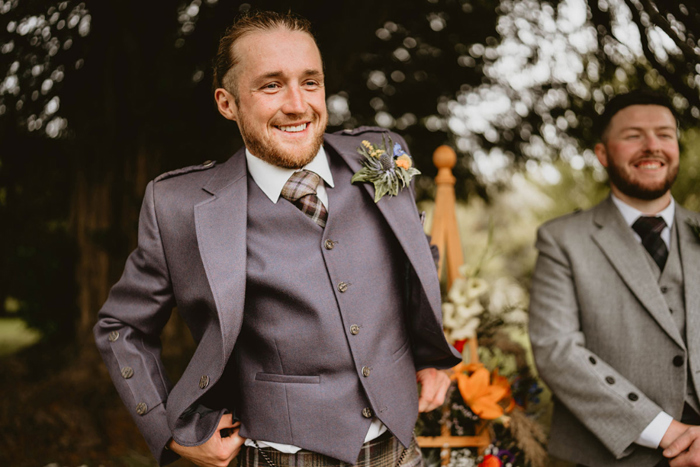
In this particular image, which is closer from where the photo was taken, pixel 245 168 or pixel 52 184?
pixel 245 168

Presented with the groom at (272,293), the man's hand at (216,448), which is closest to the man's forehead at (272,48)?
the groom at (272,293)

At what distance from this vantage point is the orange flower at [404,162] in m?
1.81

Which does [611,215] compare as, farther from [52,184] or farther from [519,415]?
[52,184]

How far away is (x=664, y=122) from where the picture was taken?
2346 mm

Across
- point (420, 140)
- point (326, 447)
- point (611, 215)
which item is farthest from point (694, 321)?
point (420, 140)

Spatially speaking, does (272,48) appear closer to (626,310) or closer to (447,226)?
(447,226)

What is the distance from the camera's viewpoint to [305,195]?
5.55ft

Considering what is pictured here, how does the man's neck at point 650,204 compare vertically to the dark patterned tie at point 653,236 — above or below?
above

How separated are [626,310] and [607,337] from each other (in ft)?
0.49

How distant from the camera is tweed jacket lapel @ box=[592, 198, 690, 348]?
222 centimetres

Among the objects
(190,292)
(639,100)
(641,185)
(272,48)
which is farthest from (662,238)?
(190,292)

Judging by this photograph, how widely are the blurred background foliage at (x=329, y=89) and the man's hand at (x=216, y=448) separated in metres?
1.95

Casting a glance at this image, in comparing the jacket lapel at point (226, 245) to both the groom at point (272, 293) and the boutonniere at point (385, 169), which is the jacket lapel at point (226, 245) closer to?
the groom at point (272, 293)

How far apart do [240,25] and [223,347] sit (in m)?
1.06
